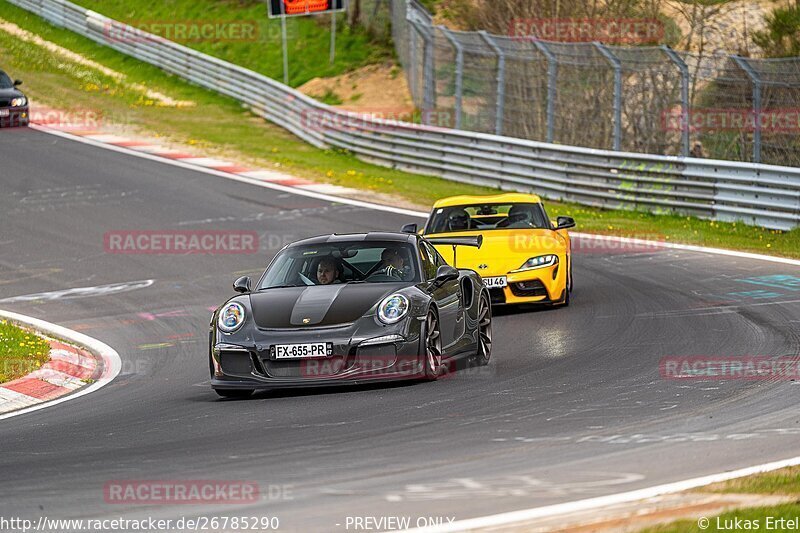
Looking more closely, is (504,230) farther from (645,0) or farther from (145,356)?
(645,0)

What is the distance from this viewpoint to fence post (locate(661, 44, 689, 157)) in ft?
71.8

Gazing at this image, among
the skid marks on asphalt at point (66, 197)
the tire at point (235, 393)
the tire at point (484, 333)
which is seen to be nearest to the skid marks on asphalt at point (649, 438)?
the tire at point (235, 393)

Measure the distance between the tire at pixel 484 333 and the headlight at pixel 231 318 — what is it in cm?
221

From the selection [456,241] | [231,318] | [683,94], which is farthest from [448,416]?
[683,94]

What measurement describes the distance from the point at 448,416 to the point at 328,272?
271 cm

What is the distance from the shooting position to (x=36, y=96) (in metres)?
37.3

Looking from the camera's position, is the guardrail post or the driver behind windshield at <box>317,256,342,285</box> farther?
the guardrail post

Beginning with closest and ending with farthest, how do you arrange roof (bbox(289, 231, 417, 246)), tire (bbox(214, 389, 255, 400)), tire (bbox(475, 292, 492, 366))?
tire (bbox(214, 389, 255, 400)) → roof (bbox(289, 231, 417, 246)) → tire (bbox(475, 292, 492, 366))

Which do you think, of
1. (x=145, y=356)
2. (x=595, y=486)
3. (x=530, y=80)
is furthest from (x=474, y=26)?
(x=595, y=486)
